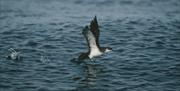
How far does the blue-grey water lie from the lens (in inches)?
586

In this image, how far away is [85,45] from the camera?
1961 cm

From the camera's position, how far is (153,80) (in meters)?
15.1

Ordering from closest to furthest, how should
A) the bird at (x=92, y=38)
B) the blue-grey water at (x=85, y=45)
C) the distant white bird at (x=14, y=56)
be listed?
the bird at (x=92, y=38), the blue-grey water at (x=85, y=45), the distant white bird at (x=14, y=56)

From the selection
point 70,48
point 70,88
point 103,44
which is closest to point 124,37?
point 103,44

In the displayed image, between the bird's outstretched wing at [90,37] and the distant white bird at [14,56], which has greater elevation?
the bird's outstretched wing at [90,37]

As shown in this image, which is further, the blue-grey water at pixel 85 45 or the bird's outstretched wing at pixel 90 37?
the blue-grey water at pixel 85 45

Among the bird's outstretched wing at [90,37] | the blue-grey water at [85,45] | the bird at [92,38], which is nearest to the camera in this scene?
the bird's outstretched wing at [90,37]

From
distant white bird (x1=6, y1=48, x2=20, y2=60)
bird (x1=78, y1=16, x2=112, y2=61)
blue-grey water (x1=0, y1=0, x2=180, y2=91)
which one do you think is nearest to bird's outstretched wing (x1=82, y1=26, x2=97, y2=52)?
bird (x1=78, y1=16, x2=112, y2=61)

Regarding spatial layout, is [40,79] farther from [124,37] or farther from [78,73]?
[124,37]

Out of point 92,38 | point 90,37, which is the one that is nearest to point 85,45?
point 92,38

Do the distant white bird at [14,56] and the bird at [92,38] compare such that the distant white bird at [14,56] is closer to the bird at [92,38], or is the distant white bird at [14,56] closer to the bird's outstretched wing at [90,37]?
the bird at [92,38]

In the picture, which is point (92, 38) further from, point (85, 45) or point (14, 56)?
point (85, 45)

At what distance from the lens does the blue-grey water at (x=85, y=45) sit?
14.9m

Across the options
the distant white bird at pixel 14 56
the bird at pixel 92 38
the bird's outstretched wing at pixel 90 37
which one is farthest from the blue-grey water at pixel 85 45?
the bird's outstretched wing at pixel 90 37
